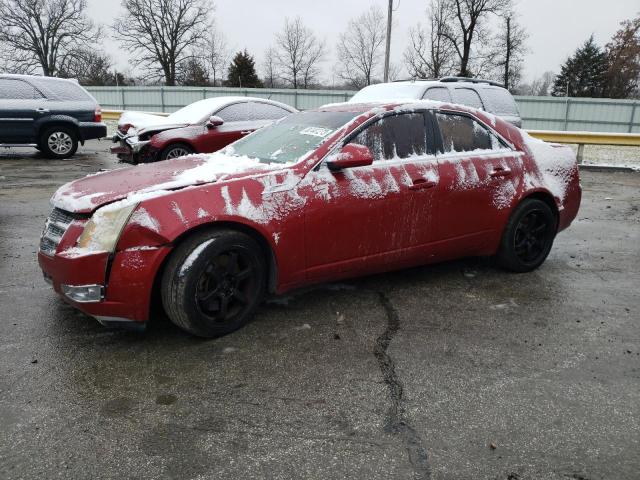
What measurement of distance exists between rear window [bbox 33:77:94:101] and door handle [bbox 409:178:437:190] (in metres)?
10.2

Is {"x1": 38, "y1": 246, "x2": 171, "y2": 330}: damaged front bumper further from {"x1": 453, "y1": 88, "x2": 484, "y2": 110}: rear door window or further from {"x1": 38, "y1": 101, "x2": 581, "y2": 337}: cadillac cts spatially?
{"x1": 453, "y1": 88, "x2": 484, "y2": 110}: rear door window

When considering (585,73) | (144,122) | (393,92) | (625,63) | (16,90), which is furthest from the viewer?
(585,73)

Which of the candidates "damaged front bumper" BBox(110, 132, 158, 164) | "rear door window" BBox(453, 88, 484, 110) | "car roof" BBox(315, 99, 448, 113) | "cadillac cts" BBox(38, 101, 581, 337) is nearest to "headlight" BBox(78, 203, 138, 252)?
"cadillac cts" BBox(38, 101, 581, 337)

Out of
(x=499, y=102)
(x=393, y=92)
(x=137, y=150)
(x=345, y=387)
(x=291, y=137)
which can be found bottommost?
(x=345, y=387)

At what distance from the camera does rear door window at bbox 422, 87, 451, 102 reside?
360 inches

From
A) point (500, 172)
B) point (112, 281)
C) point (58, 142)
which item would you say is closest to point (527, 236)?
point (500, 172)

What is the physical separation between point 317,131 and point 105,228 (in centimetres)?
174

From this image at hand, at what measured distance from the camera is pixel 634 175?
41.8 feet

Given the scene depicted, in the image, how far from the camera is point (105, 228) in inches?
124

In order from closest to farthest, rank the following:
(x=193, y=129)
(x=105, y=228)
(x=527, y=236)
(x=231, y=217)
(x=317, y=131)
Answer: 1. (x=105, y=228)
2. (x=231, y=217)
3. (x=317, y=131)
4. (x=527, y=236)
5. (x=193, y=129)

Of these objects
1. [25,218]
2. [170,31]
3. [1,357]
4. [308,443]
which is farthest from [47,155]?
[170,31]

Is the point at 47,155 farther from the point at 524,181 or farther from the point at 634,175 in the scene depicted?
the point at 634,175

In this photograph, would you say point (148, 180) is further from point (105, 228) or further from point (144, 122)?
point (144, 122)

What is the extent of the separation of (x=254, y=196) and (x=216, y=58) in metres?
64.4
